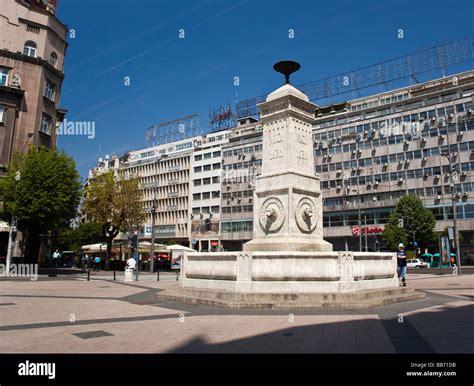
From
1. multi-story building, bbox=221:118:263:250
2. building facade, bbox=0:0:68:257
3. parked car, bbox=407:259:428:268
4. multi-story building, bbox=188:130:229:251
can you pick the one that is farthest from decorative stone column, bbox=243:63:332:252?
multi-story building, bbox=188:130:229:251

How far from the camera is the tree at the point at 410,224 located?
178 ft

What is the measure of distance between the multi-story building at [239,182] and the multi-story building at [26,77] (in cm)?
4228

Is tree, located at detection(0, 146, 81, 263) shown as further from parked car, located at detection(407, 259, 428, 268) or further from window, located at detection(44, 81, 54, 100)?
parked car, located at detection(407, 259, 428, 268)

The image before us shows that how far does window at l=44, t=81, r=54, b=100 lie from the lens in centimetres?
3919

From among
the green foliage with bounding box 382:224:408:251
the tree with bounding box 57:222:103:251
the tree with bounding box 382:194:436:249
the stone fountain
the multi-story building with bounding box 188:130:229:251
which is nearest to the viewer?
the stone fountain

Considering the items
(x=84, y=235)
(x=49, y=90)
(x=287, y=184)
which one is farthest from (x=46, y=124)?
(x=84, y=235)

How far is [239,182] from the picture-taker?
78.9 m

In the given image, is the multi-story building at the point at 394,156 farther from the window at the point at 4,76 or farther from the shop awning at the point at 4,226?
the window at the point at 4,76

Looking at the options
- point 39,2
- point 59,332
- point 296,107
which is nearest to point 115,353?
point 59,332

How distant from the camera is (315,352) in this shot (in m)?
5.68

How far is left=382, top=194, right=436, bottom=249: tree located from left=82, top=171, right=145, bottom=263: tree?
35325mm

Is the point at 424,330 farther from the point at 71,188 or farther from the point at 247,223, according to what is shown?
the point at 247,223

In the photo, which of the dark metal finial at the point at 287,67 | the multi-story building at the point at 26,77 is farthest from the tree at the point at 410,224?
the multi-story building at the point at 26,77
